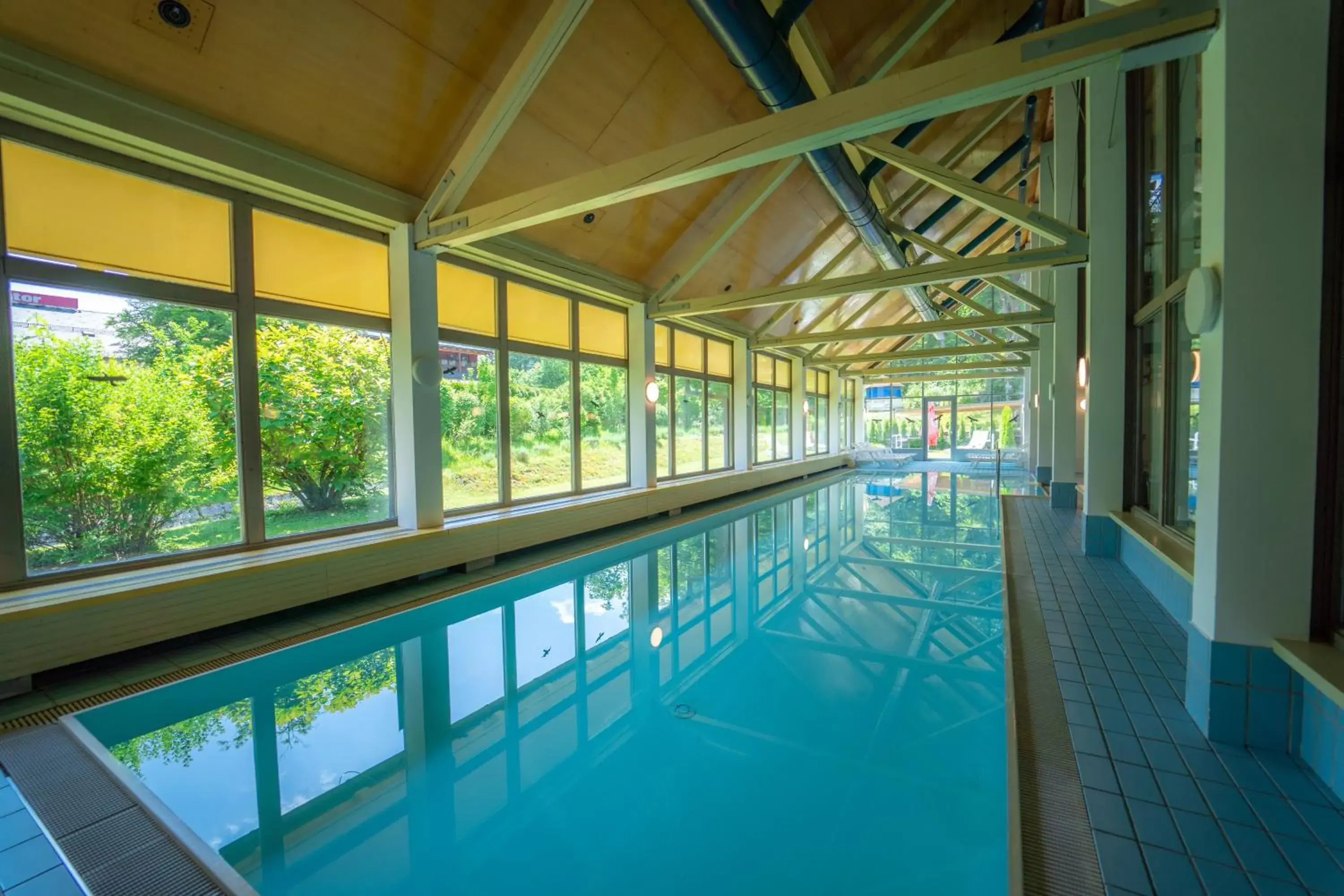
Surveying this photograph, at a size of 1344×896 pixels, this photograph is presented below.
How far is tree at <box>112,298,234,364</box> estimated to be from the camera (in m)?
3.45

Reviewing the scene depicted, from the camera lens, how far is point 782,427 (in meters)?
13.0

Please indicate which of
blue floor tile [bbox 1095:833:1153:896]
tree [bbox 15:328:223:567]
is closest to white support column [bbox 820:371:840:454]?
tree [bbox 15:328:223:567]

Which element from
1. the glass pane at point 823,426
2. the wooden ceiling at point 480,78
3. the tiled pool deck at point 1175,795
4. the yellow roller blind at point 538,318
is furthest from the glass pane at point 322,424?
the glass pane at point 823,426

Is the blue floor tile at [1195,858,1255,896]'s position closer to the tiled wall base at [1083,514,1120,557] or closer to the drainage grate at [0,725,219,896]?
the drainage grate at [0,725,219,896]

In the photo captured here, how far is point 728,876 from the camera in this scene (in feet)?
5.67

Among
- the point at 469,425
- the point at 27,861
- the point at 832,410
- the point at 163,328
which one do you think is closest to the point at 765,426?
the point at 832,410

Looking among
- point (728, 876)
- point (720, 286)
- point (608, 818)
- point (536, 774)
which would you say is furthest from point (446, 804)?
point (720, 286)

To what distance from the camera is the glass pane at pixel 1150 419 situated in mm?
4008

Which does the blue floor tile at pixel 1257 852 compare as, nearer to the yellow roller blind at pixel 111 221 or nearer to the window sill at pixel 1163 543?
the window sill at pixel 1163 543

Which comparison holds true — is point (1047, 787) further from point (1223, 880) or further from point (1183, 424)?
point (1183, 424)

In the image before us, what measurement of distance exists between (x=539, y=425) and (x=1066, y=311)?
22.4 ft

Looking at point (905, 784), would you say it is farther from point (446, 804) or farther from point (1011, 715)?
point (446, 804)

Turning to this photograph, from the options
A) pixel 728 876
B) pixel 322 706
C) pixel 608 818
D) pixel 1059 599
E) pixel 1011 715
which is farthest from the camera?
pixel 1059 599

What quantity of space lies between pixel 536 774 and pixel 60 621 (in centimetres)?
270
